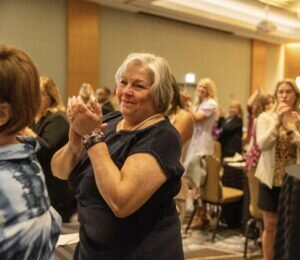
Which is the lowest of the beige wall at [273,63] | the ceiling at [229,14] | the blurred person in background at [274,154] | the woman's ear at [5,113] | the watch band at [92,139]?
the blurred person in background at [274,154]

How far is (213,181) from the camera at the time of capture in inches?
159

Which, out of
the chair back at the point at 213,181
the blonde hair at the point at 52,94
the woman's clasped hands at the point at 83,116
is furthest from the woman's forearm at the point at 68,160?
the chair back at the point at 213,181

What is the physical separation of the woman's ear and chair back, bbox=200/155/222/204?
3.18m

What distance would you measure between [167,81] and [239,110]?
18.9ft

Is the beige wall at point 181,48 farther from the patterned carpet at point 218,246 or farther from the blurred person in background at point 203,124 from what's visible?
the patterned carpet at point 218,246

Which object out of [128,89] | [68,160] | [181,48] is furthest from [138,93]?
[181,48]

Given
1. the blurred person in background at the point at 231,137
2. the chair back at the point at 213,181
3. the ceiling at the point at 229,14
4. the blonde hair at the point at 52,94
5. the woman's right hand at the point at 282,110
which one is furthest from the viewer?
the ceiling at the point at 229,14

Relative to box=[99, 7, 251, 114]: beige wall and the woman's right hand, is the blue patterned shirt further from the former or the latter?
box=[99, 7, 251, 114]: beige wall

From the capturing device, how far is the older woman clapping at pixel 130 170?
4.00 ft

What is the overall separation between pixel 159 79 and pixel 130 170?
0.33 metres

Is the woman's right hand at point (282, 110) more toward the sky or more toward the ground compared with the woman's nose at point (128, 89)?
more toward the ground

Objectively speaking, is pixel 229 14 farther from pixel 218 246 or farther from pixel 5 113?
pixel 5 113

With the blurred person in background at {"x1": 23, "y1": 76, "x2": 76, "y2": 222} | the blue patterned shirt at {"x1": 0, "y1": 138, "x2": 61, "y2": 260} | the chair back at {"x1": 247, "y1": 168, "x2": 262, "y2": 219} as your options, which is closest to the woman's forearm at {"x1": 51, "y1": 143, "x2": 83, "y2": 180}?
the blue patterned shirt at {"x1": 0, "y1": 138, "x2": 61, "y2": 260}

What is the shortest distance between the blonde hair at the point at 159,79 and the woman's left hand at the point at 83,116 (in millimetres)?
204
